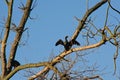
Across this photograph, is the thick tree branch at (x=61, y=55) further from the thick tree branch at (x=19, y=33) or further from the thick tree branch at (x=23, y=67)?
the thick tree branch at (x=19, y=33)

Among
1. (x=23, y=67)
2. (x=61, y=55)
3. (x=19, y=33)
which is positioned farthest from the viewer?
(x=19, y=33)

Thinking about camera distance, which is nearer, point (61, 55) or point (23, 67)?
point (61, 55)

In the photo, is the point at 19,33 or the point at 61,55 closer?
the point at 61,55

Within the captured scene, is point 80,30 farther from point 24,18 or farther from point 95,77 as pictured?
point 24,18

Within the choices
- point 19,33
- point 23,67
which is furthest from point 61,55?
point 19,33

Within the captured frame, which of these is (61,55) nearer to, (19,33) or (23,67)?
(23,67)

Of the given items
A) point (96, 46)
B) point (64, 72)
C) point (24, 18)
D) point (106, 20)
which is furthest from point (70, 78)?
point (24, 18)

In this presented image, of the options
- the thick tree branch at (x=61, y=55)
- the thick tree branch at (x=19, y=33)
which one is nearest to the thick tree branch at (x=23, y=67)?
the thick tree branch at (x=61, y=55)

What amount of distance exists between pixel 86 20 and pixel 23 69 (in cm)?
208

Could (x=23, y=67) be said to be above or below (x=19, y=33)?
below

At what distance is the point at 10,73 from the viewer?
1051cm

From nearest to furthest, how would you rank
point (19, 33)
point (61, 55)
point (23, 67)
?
point (61, 55) → point (23, 67) → point (19, 33)

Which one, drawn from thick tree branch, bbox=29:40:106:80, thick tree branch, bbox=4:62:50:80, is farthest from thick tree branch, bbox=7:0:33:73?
thick tree branch, bbox=29:40:106:80

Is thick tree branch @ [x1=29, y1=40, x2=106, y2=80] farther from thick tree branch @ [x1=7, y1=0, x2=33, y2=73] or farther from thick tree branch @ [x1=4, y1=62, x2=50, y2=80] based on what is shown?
thick tree branch @ [x1=7, y1=0, x2=33, y2=73]
